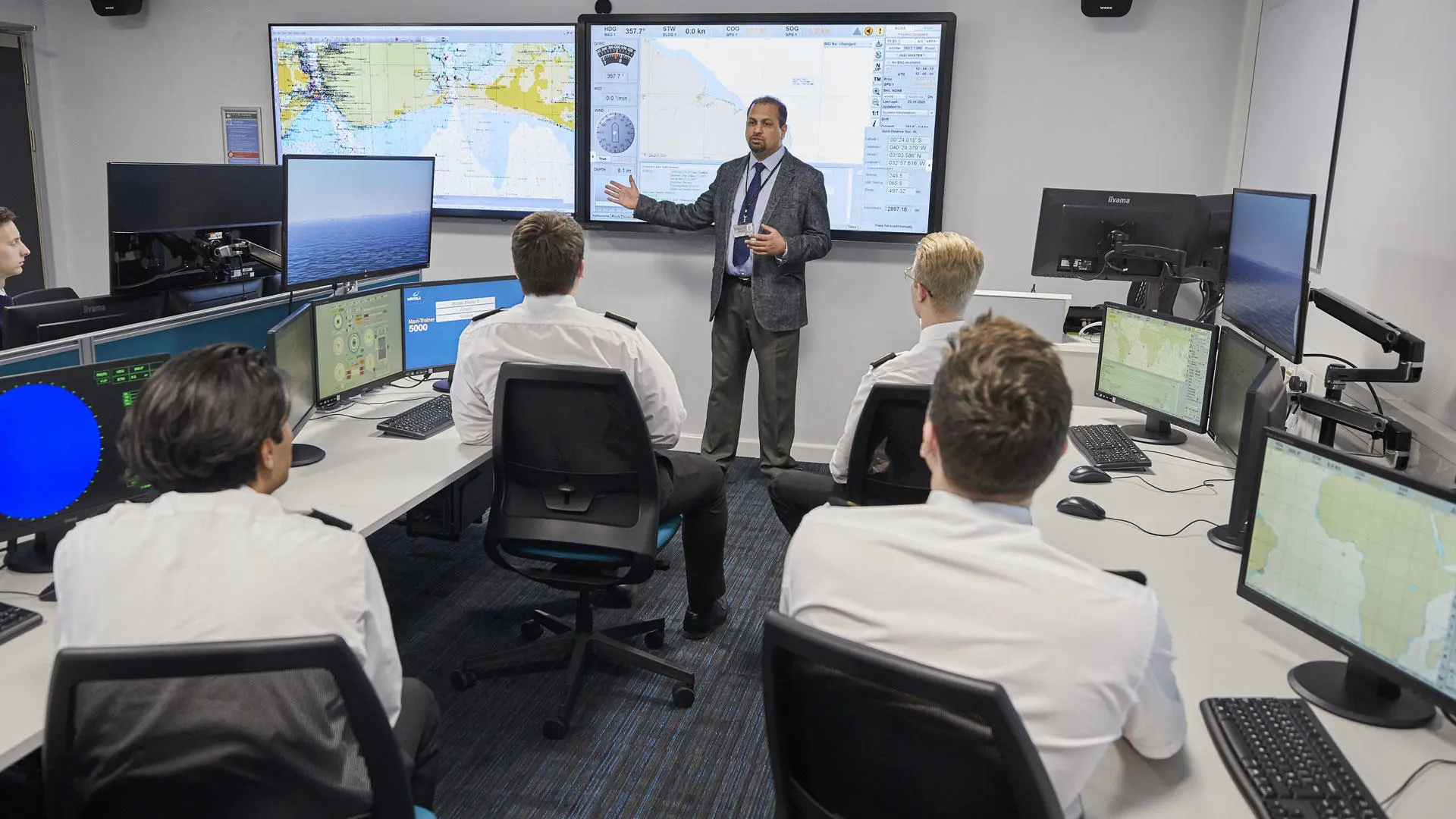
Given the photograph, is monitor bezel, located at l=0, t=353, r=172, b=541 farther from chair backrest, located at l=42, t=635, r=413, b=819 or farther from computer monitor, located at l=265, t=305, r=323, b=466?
chair backrest, located at l=42, t=635, r=413, b=819

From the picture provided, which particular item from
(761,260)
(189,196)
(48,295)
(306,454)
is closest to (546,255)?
(306,454)

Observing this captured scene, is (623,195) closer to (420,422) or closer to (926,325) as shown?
(420,422)

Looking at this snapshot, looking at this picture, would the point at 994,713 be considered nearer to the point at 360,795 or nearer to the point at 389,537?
the point at 360,795

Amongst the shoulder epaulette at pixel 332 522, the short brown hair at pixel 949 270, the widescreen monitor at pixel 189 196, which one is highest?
the widescreen monitor at pixel 189 196

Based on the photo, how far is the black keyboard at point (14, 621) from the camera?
1650 mm

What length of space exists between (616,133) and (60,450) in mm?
3330

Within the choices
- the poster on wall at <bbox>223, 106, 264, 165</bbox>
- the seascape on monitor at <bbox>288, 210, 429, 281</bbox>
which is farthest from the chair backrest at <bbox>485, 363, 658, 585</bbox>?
the poster on wall at <bbox>223, 106, 264, 165</bbox>

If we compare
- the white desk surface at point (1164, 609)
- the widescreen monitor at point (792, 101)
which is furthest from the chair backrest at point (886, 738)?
the widescreen monitor at point (792, 101)

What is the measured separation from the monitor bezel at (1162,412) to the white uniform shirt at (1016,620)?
5.47ft

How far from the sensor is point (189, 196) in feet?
9.41

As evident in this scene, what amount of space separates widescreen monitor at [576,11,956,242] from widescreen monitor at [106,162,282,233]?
6.33ft

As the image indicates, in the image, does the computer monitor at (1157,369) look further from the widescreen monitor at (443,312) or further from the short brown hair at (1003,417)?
the widescreen monitor at (443,312)

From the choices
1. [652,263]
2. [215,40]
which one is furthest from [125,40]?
[652,263]

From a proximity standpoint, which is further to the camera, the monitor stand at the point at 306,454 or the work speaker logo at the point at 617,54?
the work speaker logo at the point at 617,54
